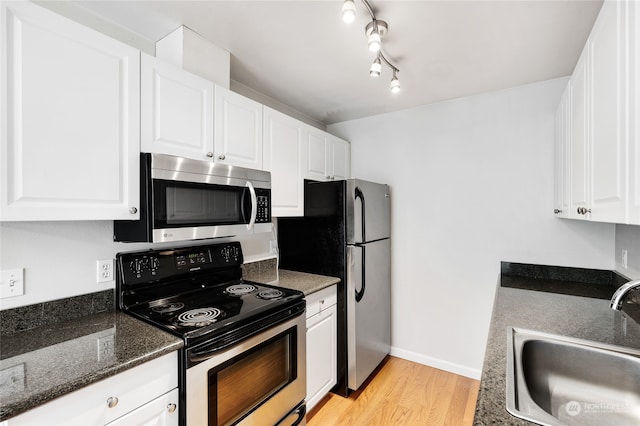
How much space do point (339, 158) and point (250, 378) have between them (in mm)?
2058

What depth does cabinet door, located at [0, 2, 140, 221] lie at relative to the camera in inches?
40.9

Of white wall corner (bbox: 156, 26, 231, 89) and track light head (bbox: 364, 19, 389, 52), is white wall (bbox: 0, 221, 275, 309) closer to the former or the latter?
white wall corner (bbox: 156, 26, 231, 89)

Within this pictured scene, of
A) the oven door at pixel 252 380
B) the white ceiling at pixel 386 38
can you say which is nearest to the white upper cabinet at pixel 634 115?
the white ceiling at pixel 386 38

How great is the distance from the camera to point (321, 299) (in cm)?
212

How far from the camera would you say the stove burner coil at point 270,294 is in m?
1.72

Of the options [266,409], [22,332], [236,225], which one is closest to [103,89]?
[236,225]

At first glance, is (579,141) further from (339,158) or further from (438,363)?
(438,363)

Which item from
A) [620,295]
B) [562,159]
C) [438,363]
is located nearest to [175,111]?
[620,295]

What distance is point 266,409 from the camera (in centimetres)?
153

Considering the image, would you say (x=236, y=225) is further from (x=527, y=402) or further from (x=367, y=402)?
(x=367, y=402)

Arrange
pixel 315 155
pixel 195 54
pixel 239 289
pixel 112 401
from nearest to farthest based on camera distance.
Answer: pixel 112 401, pixel 195 54, pixel 239 289, pixel 315 155

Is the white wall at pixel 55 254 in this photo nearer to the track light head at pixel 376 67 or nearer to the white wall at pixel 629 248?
the track light head at pixel 376 67

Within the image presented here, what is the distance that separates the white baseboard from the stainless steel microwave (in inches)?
77.3

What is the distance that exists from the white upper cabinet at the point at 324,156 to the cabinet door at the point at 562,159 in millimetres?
1680
